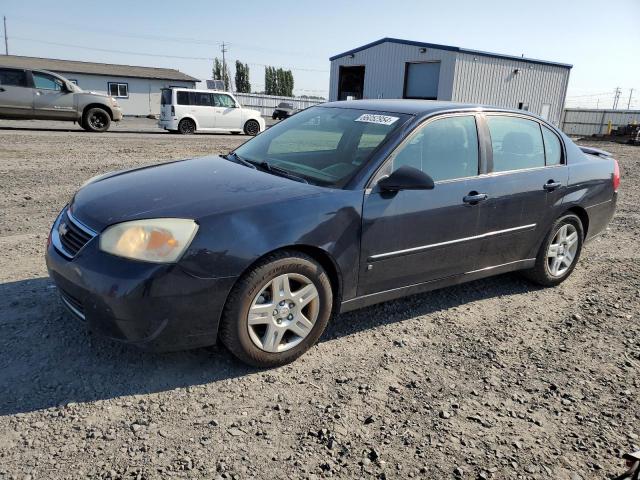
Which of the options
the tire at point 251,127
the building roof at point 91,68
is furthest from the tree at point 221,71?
A: the tire at point 251,127

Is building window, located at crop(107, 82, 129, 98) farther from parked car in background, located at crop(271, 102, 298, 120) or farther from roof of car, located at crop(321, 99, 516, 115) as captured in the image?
roof of car, located at crop(321, 99, 516, 115)

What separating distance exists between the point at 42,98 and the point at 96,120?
1.67 metres

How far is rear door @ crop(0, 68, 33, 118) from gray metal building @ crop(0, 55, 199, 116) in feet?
85.9

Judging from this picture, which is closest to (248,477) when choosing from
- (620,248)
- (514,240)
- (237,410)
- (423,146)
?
(237,410)

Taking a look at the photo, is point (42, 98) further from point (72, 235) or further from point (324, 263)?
point (324, 263)

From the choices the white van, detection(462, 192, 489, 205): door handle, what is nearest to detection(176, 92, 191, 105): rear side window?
the white van

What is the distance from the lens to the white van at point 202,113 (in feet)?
61.0

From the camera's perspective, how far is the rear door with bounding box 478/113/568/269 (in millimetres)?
3941

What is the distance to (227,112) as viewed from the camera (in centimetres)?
1969

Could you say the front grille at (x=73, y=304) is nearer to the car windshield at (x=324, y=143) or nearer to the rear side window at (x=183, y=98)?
the car windshield at (x=324, y=143)

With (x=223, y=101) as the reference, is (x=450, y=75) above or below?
above

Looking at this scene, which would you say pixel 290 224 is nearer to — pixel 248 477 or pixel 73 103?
pixel 248 477

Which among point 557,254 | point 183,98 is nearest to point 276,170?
point 557,254

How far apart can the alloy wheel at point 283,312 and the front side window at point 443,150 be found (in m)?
1.05
